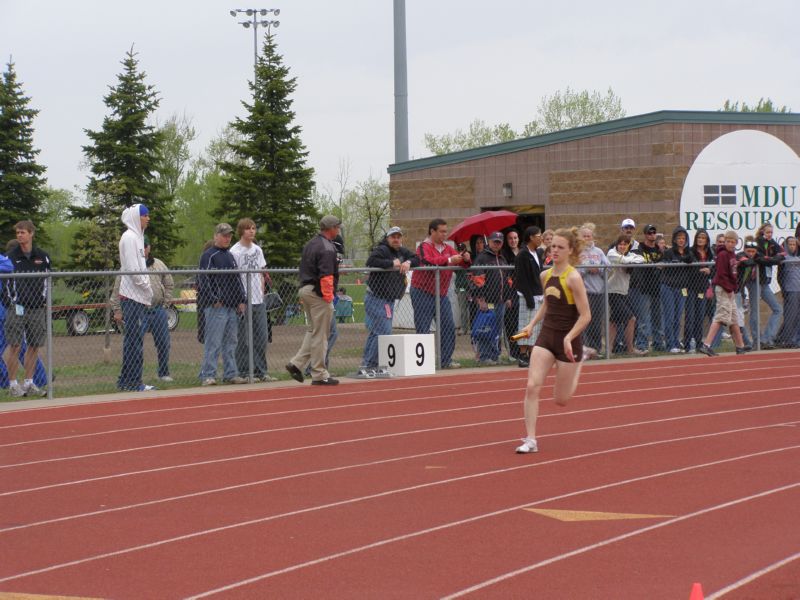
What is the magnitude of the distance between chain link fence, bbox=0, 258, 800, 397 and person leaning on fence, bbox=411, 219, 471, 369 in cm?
2

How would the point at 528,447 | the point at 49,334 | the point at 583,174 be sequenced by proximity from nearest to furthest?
the point at 528,447 < the point at 49,334 < the point at 583,174

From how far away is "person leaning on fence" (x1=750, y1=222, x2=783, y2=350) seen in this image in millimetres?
21438

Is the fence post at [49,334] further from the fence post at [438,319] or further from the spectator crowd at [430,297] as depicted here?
the fence post at [438,319]

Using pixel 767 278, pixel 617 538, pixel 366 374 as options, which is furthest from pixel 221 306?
pixel 767 278

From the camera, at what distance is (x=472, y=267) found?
1862cm

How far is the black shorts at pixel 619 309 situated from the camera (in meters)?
20.0

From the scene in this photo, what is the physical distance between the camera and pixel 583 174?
27.2 metres

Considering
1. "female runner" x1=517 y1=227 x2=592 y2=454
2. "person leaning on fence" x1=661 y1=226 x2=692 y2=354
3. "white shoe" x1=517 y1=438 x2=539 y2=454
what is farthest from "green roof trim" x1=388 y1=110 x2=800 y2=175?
"white shoe" x1=517 y1=438 x2=539 y2=454

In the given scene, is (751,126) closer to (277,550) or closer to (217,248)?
(217,248)

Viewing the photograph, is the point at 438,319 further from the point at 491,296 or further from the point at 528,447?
the point at 528,447

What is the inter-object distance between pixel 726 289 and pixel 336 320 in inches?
Answer: 246

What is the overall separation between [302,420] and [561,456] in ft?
11.2

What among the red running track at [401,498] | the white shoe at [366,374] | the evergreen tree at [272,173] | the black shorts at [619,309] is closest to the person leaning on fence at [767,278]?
the black shorts at [619,309]

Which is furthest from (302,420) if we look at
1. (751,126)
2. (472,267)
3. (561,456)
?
(751,126)
